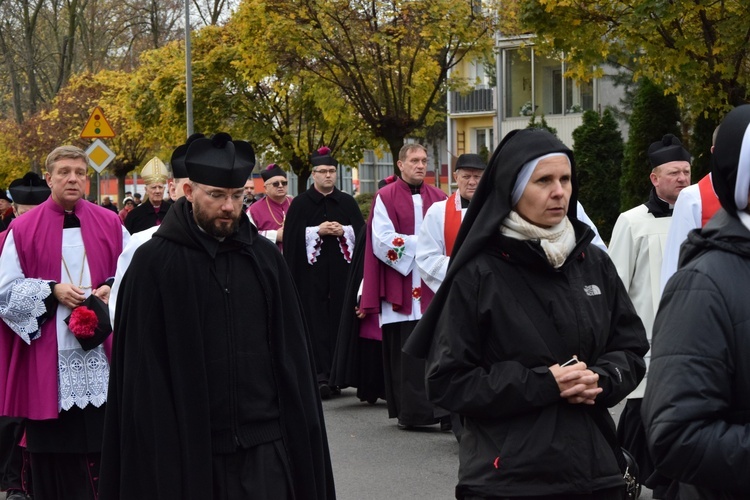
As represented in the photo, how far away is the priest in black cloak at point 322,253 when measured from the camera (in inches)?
516

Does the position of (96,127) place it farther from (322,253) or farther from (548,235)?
(548,235)

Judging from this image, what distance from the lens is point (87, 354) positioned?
7238 mm

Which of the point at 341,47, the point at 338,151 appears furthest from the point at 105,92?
the point at 341,47

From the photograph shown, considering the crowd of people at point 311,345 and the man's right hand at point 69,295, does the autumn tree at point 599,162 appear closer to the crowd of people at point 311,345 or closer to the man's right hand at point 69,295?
the crowd of people at point 311,345

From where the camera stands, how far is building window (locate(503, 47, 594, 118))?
151ft

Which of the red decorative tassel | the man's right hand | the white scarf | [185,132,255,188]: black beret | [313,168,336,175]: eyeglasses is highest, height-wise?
[185,132,255,188]: black beret

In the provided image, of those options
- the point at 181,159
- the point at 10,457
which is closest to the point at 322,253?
the point at 10,457

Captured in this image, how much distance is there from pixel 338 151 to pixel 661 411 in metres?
27.4

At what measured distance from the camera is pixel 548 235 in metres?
4.30

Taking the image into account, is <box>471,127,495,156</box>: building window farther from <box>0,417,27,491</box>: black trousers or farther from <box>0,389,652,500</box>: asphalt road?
<box>0,417,27,491</box>: black trousers

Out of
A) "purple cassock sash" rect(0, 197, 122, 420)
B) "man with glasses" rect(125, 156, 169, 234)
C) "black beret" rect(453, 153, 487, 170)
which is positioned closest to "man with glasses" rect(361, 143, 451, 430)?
"black beret" rect(453, 153, 487, 170)

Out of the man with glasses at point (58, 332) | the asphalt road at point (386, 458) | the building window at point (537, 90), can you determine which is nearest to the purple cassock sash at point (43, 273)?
the man with glasses at point (58, 332)

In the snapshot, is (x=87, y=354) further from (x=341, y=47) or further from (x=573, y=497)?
(x=341, y=47)

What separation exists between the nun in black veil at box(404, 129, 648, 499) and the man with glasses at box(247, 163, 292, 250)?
9491 mm
